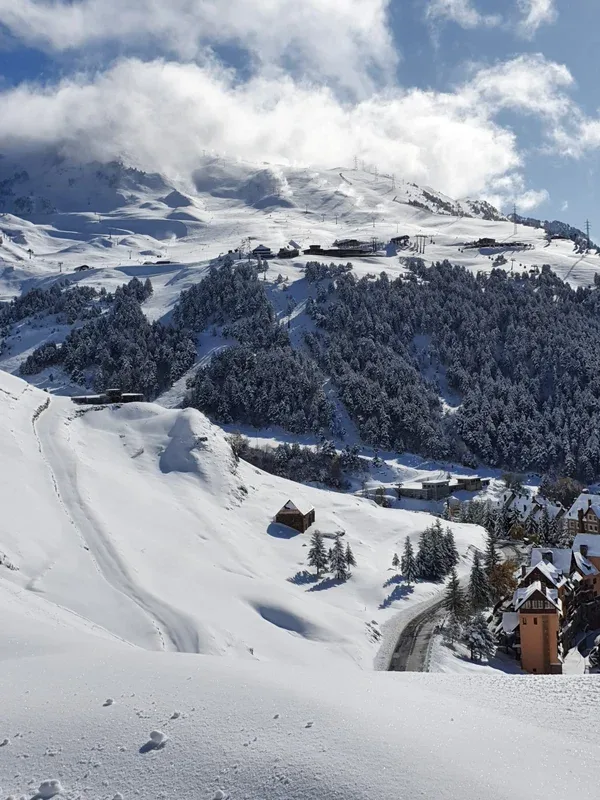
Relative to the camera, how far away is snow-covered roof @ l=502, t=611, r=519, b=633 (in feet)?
144

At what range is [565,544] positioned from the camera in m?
74.2

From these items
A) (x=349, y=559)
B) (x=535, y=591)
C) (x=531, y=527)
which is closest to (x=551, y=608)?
(x=535, y=591)

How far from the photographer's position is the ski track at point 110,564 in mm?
31359

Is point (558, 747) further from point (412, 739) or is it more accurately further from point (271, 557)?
point (271, 557)

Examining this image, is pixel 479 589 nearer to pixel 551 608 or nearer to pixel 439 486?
pixel 551 608

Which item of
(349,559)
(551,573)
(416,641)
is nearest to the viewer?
(416,641)

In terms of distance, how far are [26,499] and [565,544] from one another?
60.5 m

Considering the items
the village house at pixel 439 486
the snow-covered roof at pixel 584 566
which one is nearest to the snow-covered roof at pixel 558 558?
the snow-covered roof at pixel 584 566

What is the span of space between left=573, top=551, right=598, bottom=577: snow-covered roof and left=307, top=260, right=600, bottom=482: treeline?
192 ft

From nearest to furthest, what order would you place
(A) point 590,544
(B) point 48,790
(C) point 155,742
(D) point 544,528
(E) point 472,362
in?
1. (B) point 48,790
2. (C) point 155,742
3. (A) point 590,544
4. (D) point 544,528
5. (E) point 472,362

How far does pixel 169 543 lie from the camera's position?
152ft

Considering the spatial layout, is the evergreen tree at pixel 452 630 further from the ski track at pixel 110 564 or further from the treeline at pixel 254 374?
the treeline at pixel 254 374

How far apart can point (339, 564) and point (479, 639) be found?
13650 mm

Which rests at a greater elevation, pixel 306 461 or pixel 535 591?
pixel 535 591
